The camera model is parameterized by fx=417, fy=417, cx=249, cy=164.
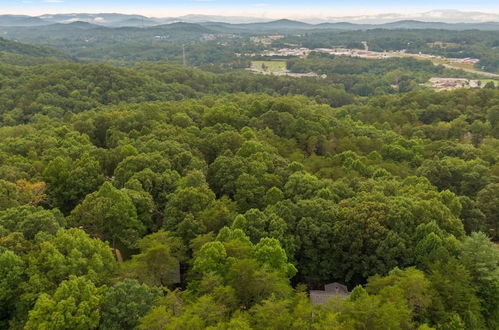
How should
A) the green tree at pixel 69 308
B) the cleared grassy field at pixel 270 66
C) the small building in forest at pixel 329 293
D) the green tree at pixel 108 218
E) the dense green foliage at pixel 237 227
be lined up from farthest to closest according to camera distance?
the cleared grassy field at pixel 270 66 → the green tree at pixel 108 218 → the small building in forest at pixel 329 293 → the dense green foliage at pixel 237 227 → the green tree at pixel 69 308

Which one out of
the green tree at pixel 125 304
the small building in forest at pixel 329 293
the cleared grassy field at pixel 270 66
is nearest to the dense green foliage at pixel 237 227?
the green tree at pixel 125 304

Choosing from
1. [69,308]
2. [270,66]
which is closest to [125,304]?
[69,308]

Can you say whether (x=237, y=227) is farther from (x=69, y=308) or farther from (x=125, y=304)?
(x=69, y=308)

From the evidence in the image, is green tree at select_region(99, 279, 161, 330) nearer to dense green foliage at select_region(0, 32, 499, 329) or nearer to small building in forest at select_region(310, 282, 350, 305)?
dense green foliage at select_region(0, 32, 499, 329)

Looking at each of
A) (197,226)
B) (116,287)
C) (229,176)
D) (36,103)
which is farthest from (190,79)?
(116,287)

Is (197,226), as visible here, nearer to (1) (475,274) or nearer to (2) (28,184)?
(2) (28,184)

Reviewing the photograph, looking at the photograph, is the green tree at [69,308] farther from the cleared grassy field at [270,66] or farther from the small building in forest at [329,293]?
the cleared grassy field at [270,66]
